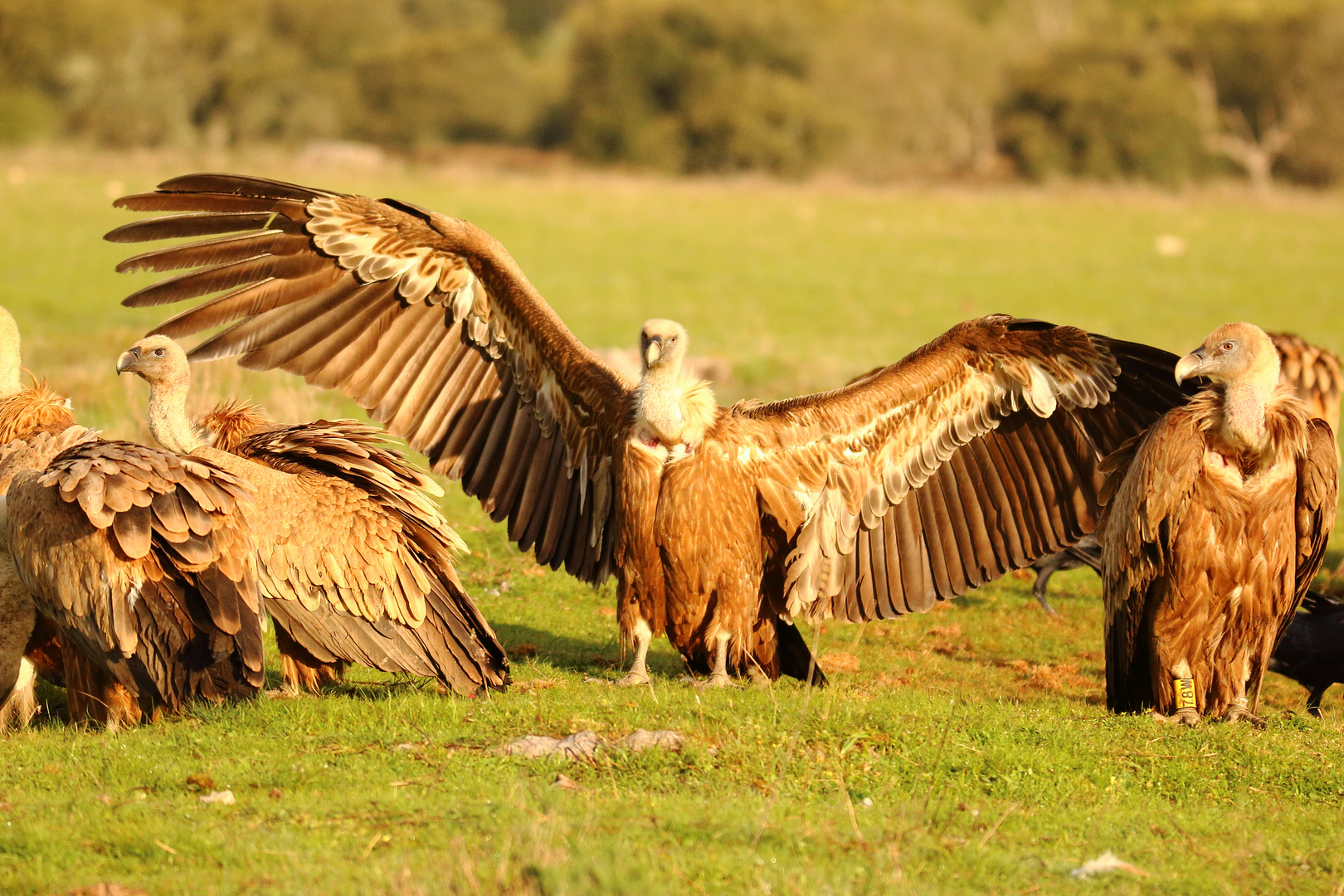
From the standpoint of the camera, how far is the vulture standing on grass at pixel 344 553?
7371 mm

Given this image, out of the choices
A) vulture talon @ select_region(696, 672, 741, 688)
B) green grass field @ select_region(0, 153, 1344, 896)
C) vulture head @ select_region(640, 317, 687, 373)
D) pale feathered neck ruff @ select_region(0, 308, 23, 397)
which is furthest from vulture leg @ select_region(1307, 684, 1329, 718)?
pale feathered neck ruff @ select_region(0, 308, 23, 397)

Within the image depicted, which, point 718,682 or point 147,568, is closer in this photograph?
point 147,568

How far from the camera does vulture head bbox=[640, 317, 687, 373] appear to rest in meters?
7.41

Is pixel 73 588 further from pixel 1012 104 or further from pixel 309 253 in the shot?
pixel 1012 104

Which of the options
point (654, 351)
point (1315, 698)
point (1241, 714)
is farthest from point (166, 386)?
point (1315, 698)

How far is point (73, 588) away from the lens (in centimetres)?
676

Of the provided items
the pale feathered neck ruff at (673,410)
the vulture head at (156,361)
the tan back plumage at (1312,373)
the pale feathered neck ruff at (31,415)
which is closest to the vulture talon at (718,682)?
the pale feathered neck ruff at (673,410)

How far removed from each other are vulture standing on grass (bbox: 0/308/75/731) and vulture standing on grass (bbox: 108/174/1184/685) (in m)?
1.24

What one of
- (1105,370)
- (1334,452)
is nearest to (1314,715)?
(1334,452)

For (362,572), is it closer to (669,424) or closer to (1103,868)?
(669,424)

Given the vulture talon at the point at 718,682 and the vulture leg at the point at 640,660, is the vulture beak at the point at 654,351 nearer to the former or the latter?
the vulture leg at the point at 640,660

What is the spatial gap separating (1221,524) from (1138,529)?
412mm

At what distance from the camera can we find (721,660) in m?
7.86

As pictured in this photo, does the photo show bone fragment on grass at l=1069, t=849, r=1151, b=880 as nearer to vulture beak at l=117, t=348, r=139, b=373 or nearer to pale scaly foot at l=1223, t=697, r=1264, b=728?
pale scaly foot at l=1223, t=697, r=1264, b=728
